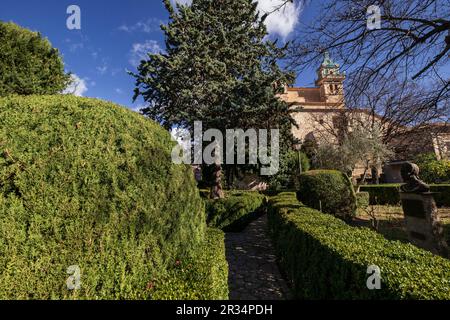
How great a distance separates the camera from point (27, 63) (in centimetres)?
557

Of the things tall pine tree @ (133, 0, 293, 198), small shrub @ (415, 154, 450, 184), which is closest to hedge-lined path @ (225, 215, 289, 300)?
tall pine tree @ (133, 0, 293, 198)

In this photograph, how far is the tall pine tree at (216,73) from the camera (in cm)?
1238

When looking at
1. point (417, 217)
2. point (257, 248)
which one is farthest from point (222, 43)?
point (417, 217)

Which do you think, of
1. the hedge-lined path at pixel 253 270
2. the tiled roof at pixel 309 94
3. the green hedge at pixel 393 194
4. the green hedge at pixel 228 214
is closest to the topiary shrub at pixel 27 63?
the hedge-lined path at pixel 253 270

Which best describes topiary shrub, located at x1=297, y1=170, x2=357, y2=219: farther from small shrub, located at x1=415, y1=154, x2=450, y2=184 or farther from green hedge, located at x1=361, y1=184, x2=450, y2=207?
small shrub, located at x1=415, y1=154, x2=450, y2=184

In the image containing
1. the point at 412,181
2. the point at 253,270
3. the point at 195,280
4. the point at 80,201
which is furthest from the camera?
Result: the point at 412,181

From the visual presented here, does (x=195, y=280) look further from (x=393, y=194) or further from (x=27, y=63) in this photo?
(x=393, y=194)

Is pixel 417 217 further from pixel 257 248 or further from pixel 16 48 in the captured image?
pixel 16 48

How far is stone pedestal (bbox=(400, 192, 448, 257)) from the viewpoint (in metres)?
6.05

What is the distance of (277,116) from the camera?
501 inches

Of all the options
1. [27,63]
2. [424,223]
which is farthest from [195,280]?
[424,223]

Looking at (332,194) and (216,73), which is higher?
(216,73)

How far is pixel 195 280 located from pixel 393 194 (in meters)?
18.1

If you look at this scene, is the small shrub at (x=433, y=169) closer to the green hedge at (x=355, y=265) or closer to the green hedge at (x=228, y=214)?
the green hedge at (x=228, y=214)
